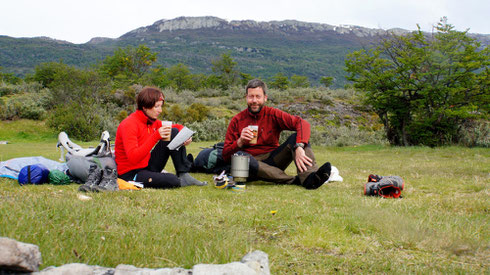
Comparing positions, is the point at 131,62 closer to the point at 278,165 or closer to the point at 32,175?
the point at 32,175

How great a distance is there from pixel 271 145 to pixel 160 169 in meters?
1.87

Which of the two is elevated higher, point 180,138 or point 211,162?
point 180,138

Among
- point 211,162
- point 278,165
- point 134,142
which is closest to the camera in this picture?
point 134,142

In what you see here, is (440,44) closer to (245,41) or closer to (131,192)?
(131,192)

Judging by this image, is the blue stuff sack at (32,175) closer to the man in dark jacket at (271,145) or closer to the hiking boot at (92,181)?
the hiking boot at (92,181)

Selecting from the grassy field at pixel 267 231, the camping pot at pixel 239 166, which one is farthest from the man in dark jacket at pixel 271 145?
the grassy field at pixel 267 231

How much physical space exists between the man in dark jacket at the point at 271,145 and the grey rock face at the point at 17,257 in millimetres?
3893

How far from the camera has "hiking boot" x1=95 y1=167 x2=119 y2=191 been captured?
4.45 metres

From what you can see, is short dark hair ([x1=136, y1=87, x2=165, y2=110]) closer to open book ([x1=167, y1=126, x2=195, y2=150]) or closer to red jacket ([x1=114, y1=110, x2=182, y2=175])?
red jacket ([x1=114, y1=110, x2=182, y2=175])

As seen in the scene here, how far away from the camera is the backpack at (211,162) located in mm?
7168

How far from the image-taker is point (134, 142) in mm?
5125

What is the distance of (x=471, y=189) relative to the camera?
5.40 metres

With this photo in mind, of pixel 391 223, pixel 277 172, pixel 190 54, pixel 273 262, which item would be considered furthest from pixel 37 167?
pixel 190 54

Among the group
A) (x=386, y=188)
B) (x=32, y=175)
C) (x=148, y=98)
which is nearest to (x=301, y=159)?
(x=386, y=188)
